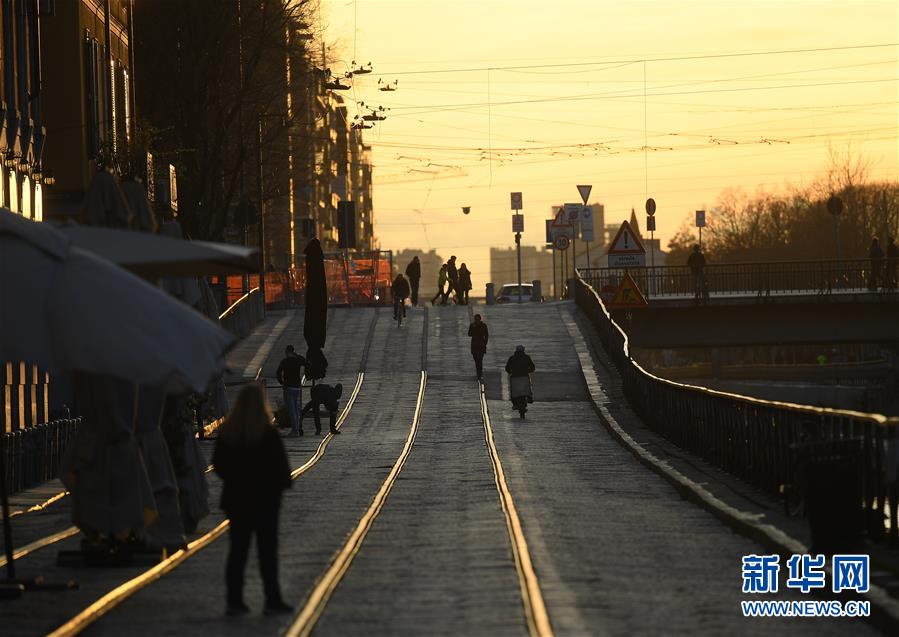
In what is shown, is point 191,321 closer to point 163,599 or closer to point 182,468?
point 163,599

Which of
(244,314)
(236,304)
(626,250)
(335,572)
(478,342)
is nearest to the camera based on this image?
(335,572)

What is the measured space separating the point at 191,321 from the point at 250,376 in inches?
1543

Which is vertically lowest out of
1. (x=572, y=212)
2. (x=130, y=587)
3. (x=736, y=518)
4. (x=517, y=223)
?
(x=736, y=518)

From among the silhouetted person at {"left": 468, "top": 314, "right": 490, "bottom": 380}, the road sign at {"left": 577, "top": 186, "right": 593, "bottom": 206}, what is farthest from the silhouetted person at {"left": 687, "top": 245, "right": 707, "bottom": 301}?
the silhouetted person at {"left": 468, "top": 314, "right": 490, "bottom": 380}

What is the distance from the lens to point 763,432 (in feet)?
69.3

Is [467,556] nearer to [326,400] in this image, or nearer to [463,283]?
[326,400]

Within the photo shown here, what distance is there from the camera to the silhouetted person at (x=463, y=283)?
243 ft

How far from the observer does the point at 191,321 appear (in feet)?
39.1

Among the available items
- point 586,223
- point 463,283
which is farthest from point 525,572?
point 586,223

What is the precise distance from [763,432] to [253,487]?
32.2 feet

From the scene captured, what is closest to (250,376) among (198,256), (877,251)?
(877,251)

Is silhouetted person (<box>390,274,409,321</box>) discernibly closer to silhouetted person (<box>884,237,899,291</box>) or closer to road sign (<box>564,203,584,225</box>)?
road sign (<box>564,203,584,225</box>)

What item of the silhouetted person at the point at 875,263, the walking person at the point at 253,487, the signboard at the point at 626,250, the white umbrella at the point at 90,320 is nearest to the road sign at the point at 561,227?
the silhouetted person at the point at 875,263

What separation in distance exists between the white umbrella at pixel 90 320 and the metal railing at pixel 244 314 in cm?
4066
